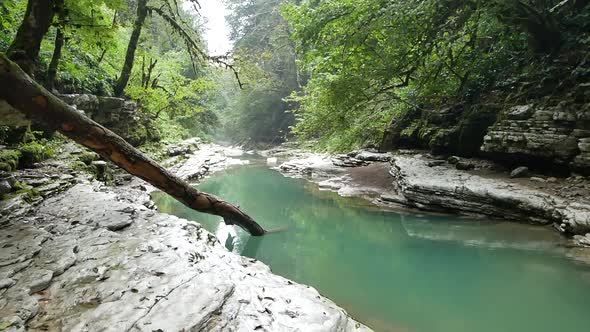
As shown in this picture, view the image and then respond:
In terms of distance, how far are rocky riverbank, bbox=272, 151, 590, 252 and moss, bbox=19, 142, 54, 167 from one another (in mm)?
8821

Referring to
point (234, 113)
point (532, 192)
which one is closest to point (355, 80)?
point (532, 192)

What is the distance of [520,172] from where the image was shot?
8367 millimetres

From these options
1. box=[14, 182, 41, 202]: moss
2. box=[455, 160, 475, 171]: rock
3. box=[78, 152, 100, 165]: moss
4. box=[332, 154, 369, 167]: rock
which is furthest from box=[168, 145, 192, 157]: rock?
box=[455, 160, 475, 171]: rock

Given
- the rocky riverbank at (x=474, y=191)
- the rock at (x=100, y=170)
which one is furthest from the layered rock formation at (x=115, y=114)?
the rocky riverbank at (x=474, y=191)

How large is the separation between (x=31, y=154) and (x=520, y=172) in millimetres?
11241

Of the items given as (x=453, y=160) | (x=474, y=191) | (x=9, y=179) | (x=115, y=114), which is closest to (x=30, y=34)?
(x=9, y=179)

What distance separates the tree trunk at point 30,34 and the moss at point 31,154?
1.84 metres

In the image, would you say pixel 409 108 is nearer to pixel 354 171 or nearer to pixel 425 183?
pixel 354 171

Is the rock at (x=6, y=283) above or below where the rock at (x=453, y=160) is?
below

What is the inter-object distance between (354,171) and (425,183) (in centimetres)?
566

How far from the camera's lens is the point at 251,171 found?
19.8 m

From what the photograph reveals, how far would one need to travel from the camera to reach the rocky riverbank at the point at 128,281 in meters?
2.37

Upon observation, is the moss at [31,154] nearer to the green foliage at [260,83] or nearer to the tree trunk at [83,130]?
the tree trunk at [83,130]

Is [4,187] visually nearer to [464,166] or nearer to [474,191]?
[474,191]
